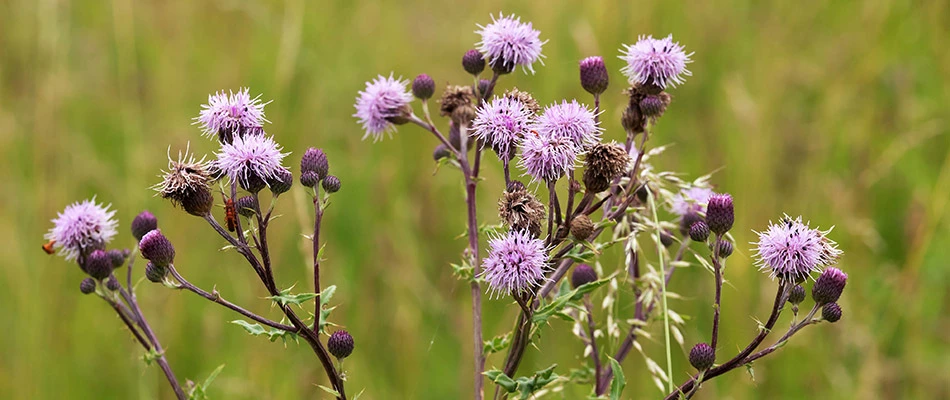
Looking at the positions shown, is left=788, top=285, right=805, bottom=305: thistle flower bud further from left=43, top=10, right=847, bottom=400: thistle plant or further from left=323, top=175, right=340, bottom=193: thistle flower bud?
left=323, top=175, right=340, bottom=193: thistle flower bud

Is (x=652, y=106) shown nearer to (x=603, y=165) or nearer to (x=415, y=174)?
(x=603, y=165)

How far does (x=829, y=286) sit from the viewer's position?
6.72 ft

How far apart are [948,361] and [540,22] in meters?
3.13

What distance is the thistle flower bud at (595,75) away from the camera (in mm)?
2412

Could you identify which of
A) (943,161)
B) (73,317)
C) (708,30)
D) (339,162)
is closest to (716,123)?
(708,30)

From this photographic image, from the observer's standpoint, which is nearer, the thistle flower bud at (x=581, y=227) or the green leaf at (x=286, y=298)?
the green leaf at (x=286, y=298)

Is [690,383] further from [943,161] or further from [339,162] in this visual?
[943,161]

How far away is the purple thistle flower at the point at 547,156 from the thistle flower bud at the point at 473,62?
491 mm

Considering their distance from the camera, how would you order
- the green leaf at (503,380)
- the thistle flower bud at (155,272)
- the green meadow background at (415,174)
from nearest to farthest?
the green leaf at (503,380) < the thistle flower bud at (155,272) < the green meadow background at (415,174)

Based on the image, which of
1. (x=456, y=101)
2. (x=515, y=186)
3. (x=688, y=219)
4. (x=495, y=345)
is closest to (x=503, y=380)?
(x=495, y=345)

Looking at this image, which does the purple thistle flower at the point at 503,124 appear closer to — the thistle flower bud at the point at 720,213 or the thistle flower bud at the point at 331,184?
the thistle flower bud at the point at 331,184

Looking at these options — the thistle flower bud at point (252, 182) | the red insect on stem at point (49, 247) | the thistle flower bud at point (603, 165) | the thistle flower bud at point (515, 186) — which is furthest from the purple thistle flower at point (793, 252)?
the red insect on stem at point (49, 247)

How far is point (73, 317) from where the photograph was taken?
420cm

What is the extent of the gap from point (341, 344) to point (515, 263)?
52cm
